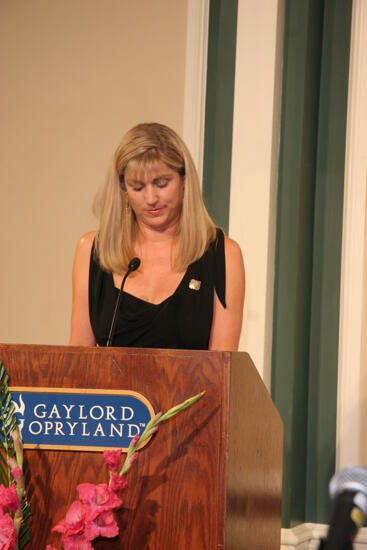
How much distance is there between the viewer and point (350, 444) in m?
3.87

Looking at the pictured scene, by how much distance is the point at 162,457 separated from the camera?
176 centimetres

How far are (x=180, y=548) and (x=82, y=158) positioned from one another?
3.17m

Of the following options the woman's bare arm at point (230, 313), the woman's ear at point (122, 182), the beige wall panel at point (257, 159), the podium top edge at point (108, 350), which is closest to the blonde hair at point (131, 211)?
the woman's ear at point (122, 182)

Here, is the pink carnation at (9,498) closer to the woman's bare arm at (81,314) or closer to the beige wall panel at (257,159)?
the woman's bare arm at (81,314)

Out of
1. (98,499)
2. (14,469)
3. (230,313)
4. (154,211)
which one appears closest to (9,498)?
(14,469)

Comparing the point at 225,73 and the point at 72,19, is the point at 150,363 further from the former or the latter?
the point at 72,19

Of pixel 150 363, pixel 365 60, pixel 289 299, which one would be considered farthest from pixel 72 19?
pixel 150 363

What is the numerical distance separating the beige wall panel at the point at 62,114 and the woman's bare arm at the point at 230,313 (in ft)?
6.12

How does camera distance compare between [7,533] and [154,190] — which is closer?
[7,533]

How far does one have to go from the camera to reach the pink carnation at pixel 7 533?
5.21ft

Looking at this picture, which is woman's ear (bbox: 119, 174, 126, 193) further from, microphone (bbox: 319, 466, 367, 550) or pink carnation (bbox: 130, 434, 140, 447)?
microphone (bbox: 319, 466, 367, 550)

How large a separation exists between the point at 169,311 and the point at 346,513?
1.72 m

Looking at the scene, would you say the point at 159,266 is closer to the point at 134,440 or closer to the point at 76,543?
the point at 134,440

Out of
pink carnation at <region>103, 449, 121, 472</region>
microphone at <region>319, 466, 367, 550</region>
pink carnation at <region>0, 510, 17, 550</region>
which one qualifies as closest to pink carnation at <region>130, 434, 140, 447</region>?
pink carnation at <region>103, 449, 121, 472</region>
